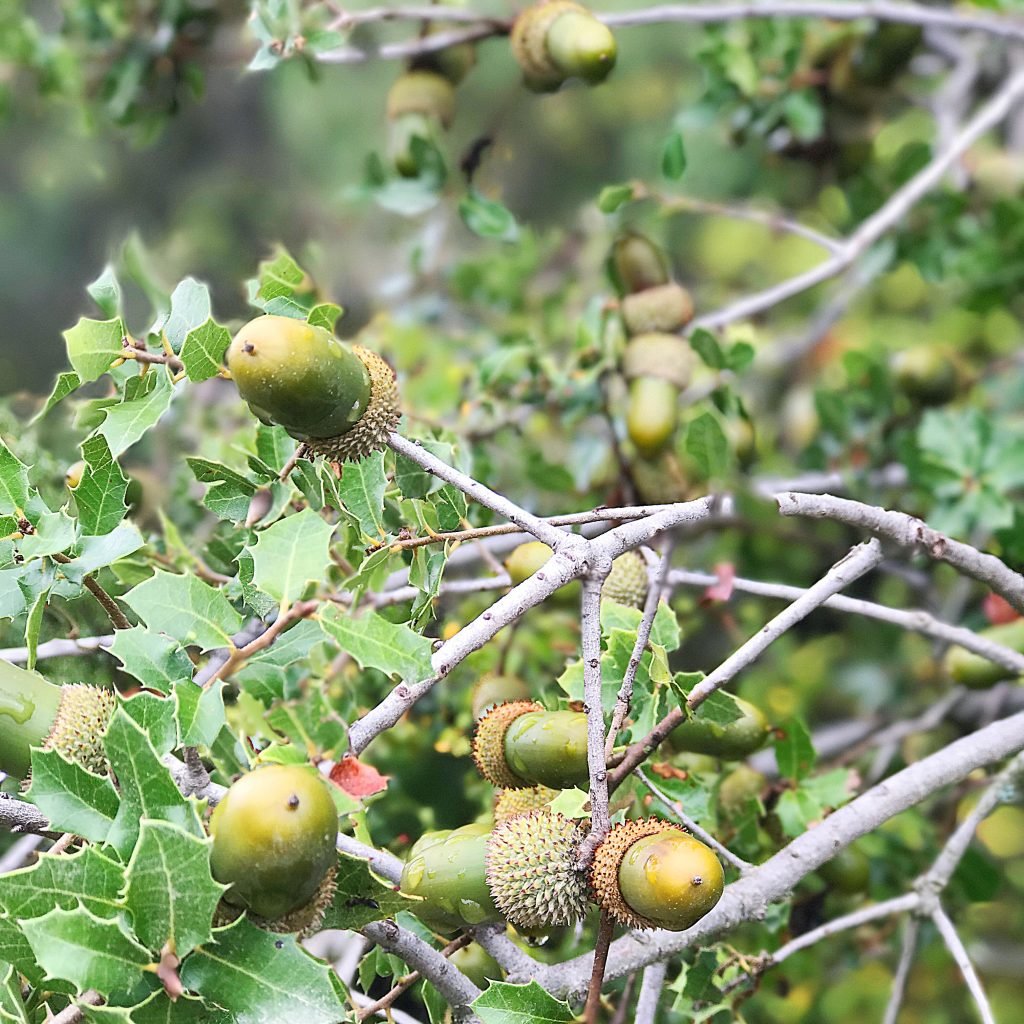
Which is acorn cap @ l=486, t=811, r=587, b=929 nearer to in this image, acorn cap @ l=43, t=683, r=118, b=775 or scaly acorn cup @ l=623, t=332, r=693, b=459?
acorn cap @ l=43, t=683, r=118, b=775

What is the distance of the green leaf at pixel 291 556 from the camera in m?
0.98

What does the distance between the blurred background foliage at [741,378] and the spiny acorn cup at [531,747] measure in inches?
7.0

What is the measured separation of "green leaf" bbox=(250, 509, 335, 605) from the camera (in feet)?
3.22

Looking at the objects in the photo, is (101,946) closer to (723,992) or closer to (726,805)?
(723,992)

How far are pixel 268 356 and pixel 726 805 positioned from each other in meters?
0.88

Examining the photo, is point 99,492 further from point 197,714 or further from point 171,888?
point 171,888

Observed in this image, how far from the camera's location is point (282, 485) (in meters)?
1.31

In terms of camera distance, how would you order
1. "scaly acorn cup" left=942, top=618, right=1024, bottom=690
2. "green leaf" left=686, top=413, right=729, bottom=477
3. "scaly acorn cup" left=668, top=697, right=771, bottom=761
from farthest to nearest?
"scaly acorn cup" left=942, top=618, right=1024, bottom=690 < "green leaf" left=686, top=413, right=729, bottom=477 < "scaly acorn cup" left=668, top=697, right=771, bottom=761

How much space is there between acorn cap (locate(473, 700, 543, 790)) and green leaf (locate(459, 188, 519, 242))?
1.16 meters

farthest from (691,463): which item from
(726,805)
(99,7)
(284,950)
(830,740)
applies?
(99,7)

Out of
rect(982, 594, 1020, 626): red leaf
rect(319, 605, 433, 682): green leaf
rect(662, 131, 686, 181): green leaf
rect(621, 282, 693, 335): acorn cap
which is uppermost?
rect(319, 605, 433, 682): green leaf

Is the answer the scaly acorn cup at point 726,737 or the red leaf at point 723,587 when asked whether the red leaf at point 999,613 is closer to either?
the red leaf at point 723,587

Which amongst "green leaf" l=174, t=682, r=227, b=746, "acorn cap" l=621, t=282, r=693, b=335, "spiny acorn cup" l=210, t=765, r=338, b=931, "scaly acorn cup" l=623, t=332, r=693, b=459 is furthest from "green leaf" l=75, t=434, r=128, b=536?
"acorn cap" l=621, t=282, r=693, b=335

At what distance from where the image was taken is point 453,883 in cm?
109
